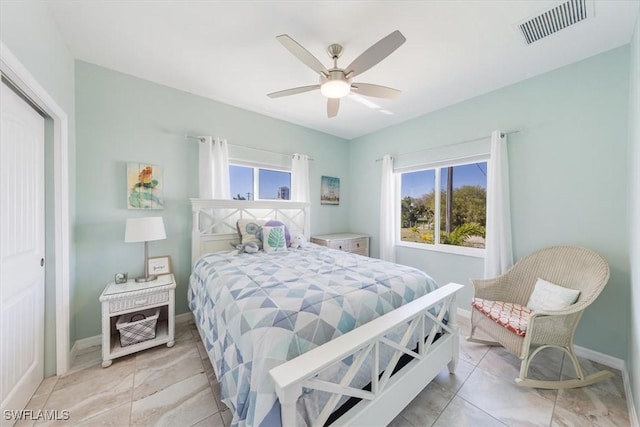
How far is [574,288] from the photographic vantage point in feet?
6.79

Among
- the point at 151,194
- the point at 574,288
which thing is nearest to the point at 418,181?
the point at 574,288

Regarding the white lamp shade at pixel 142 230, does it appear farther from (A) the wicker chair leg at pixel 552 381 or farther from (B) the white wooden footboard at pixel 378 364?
(A) the wicker chair leg at pixel 552 381

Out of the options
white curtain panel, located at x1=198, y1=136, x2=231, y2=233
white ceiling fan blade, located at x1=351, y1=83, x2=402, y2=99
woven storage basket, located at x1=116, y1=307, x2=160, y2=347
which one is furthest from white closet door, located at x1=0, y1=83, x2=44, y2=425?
white ceiling fan blade, located at x1=351, y1=83, x2=402, y2=99

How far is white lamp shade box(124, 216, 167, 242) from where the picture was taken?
2246 mm

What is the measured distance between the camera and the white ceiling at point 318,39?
1.68m

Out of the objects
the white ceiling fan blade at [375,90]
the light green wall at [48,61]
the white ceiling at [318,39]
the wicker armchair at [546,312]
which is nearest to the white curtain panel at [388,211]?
the white ceiling at [318,39]

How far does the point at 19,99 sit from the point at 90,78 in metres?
1.08

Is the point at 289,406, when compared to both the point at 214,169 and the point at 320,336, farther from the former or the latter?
the point at 214,169

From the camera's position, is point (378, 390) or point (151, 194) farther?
point (151, 194)

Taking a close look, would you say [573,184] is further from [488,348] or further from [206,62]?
[206,62]

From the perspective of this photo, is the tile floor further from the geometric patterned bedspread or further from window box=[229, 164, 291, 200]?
window box=[229, 164, 291, 200]

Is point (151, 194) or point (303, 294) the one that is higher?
point (151, 194)

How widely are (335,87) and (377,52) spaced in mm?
416

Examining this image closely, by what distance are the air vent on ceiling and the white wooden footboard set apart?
6.92 feet
